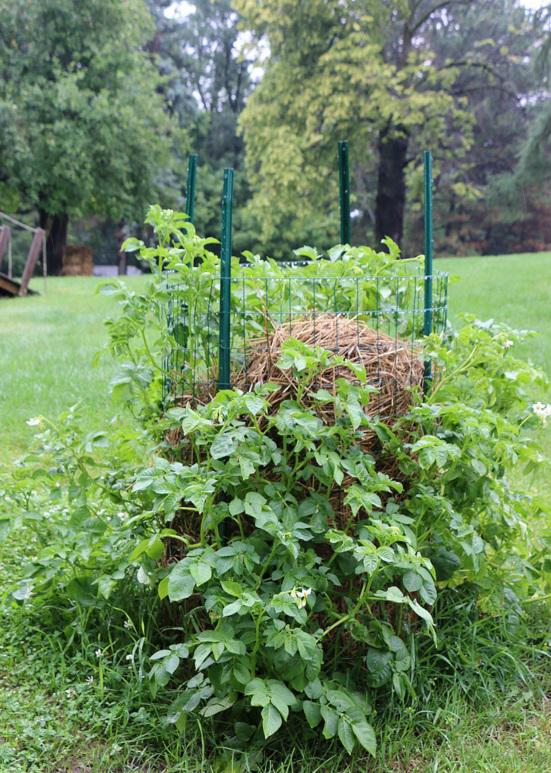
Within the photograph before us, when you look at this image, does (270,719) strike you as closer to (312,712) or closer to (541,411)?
(312,712)

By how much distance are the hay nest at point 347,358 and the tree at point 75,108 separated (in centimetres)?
1904

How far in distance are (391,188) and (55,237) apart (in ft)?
39.5

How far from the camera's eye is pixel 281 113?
667 inches

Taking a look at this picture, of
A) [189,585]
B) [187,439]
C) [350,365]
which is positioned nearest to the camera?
[189,585]

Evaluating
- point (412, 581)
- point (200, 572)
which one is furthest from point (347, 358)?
point (200, 572)

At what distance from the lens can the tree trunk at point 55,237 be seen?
24.6 m

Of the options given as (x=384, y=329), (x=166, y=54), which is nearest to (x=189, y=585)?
(x=384, y=329)

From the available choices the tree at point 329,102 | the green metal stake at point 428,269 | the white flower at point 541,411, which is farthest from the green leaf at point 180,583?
the tree at point 329,102

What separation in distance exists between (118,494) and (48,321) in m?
8.61

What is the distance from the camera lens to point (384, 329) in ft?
10.2

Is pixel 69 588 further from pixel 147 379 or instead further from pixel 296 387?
pixel 296 387

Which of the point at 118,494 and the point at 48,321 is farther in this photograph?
the point at 48,321

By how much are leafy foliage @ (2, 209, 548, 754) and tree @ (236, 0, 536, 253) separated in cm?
→ 1343

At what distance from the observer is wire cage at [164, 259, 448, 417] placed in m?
2.71
